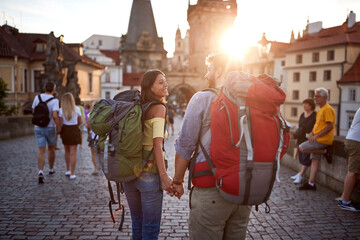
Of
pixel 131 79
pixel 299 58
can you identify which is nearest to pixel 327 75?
pixel 299 58

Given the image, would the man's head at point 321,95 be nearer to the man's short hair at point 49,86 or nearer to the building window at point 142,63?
the man's short hair at point 49,86

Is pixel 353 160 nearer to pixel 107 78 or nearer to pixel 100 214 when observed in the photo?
pixel 100 214

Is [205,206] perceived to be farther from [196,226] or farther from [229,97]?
[229,97]

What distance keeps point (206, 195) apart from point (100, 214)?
312 cm

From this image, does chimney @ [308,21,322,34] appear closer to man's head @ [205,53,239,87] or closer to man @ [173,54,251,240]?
man's head @ [205,53,239,87]

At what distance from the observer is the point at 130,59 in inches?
2404

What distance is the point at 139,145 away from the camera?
9.02ft

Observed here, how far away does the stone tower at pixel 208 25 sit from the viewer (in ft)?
205

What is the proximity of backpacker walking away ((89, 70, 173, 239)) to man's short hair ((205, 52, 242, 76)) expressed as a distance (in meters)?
0.65

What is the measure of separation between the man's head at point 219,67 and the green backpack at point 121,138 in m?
0.62

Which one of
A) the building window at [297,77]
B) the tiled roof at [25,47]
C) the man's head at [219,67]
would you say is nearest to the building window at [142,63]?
the tiled roof at [25,47]

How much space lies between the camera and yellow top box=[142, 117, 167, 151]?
2.80 m

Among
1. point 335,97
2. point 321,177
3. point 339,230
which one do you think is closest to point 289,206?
point 339,230

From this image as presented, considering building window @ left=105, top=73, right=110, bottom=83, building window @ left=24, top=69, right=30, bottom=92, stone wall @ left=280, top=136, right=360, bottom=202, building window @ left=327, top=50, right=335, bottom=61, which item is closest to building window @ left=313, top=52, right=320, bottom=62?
building window @ left=327, top=50, right=335, bottom=61
